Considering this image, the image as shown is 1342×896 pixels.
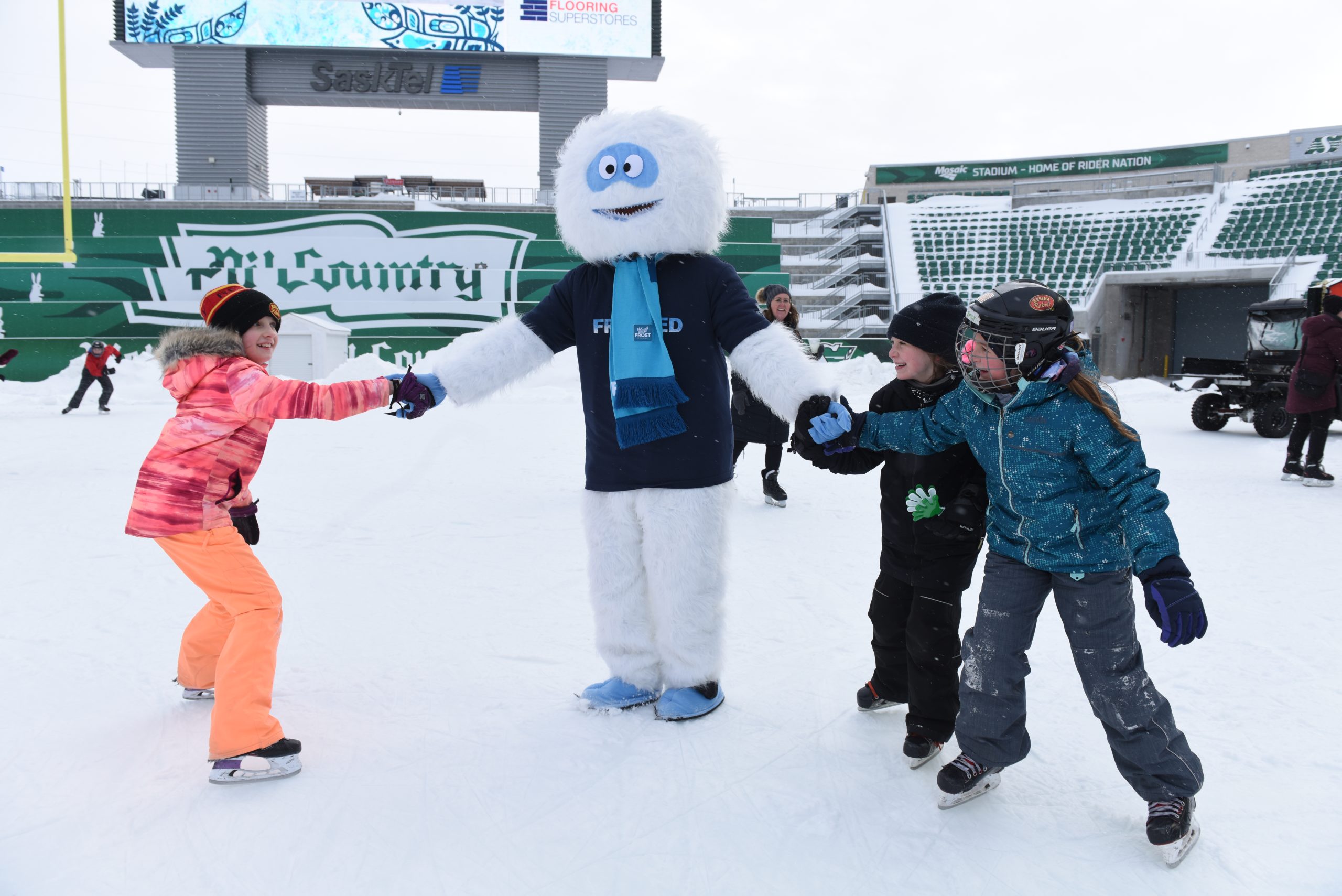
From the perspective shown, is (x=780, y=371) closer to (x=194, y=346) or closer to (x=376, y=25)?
(x=194, y=346)

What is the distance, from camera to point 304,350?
1655 cm

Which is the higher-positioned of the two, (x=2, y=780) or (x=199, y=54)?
(x=199, y=54)

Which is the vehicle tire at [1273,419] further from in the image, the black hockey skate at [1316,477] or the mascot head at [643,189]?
the mascot head at [643,189]

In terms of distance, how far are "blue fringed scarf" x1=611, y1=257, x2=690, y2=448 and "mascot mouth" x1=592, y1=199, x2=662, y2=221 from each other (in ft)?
0.53

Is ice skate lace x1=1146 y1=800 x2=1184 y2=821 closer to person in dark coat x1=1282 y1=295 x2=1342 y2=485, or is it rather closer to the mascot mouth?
the mascot mouth

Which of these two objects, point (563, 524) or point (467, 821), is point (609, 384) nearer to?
point (467, 821)

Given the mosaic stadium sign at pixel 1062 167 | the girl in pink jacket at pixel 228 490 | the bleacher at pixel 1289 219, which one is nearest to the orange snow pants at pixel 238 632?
the girl in pink jacket at pixel 228 490

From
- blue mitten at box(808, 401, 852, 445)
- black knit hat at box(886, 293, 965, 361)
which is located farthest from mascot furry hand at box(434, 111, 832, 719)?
black knit hat at box(886, 293, 965, 361)

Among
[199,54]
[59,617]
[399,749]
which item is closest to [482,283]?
[199,54]

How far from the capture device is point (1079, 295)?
23.7m

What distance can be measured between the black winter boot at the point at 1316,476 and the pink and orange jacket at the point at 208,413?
659cm

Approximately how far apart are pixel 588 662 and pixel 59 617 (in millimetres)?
2125

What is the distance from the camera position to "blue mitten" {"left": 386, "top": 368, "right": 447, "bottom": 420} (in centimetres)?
229

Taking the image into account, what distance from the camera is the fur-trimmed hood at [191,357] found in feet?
7.10
